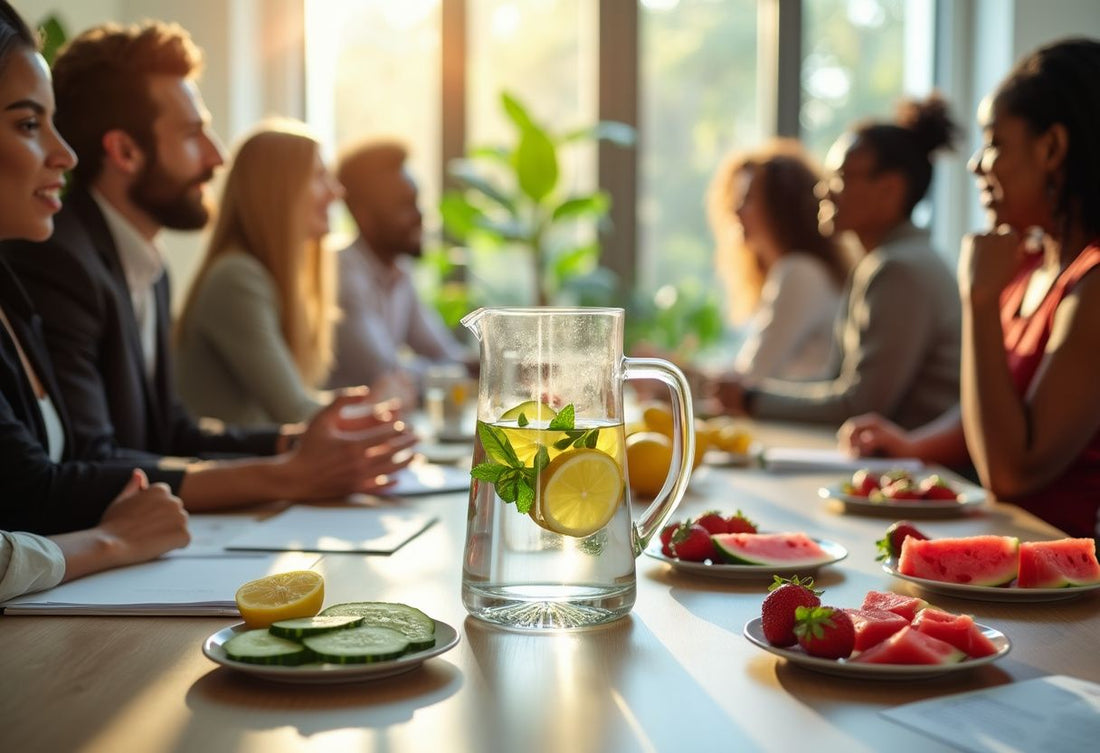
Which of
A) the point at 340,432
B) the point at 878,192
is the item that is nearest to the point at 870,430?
the point at 340,432

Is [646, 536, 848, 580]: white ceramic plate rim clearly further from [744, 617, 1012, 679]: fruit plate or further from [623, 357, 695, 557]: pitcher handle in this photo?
[744, 617, 1012, 679]: fruit plate

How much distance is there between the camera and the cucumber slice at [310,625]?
99 centimetres

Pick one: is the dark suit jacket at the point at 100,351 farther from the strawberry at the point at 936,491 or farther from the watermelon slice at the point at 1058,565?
the watermelon slice at the point at 1058,565

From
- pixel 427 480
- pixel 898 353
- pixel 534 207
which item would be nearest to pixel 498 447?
pixel 427 480

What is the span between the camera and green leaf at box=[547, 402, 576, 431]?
1.09m

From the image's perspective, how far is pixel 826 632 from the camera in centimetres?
98

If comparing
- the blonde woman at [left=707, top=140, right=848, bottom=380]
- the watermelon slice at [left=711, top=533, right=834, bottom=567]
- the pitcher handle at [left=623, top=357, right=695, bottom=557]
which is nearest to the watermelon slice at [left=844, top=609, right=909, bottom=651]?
the pitcher handle at [left=623, top=357, right=695, bottom=557]

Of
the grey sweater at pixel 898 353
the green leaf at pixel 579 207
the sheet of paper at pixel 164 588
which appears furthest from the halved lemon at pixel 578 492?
the green leaf at pixel 579 207

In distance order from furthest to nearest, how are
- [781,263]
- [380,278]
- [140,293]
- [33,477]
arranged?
[380,278] → [781,263] → [140,293] → [33,477]

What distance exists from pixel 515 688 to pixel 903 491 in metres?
1.04

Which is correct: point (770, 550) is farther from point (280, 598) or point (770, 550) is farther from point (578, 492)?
point (280, 598)

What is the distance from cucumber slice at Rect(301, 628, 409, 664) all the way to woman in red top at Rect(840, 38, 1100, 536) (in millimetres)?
1389

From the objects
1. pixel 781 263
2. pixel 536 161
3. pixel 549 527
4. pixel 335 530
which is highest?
pixel 536 161

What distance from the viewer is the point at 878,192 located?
3504 mm
